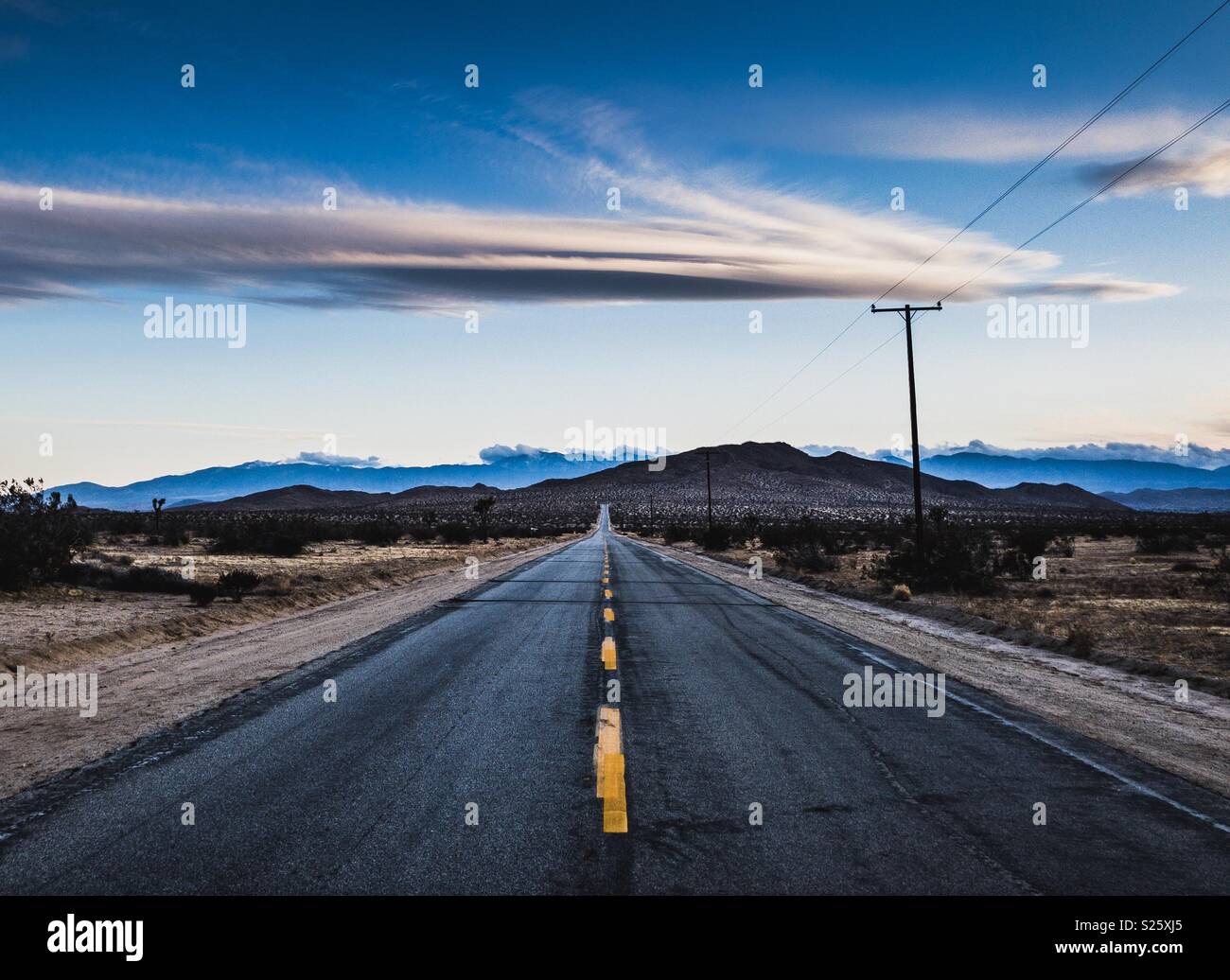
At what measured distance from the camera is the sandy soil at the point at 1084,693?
7527 millimetres

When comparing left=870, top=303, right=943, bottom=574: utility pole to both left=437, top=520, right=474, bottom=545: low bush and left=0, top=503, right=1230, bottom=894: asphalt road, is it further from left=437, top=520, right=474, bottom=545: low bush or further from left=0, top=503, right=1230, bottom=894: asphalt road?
left=437, top=520, right=474, bottom=545: low bush

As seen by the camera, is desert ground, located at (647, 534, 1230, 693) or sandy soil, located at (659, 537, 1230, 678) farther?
sandy soil, located at (659, 537, 1230, 678)

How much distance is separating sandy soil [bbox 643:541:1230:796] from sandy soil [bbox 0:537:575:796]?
28.5ft

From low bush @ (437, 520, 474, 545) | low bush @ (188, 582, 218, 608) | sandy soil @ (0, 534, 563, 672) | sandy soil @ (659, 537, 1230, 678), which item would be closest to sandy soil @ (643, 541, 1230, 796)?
sandy soil @ (659, 537, 1230, 678)

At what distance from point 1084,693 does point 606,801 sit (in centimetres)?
759

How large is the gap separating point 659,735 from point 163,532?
60.0 meters

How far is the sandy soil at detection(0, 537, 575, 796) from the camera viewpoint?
7203 mm

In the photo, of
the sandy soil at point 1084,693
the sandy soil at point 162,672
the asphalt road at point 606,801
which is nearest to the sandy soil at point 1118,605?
the sandy soil at point 1084,693

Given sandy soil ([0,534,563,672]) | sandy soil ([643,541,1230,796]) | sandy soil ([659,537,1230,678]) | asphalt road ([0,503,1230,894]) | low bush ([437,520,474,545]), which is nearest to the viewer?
A: asphalt road ([0,503,1230,894])

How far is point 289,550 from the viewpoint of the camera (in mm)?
43344

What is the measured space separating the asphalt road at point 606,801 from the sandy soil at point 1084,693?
470mm

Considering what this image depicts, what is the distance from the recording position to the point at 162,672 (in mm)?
11297
